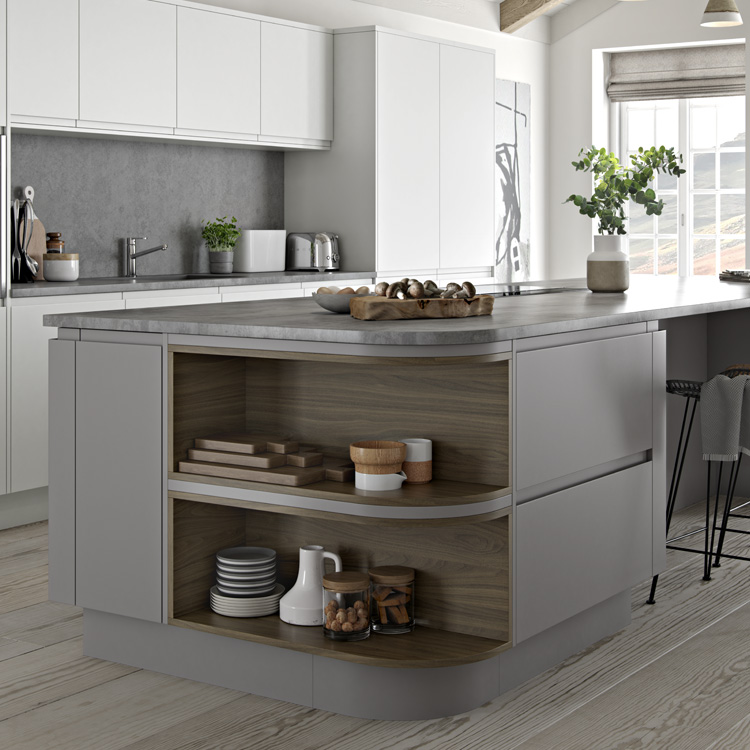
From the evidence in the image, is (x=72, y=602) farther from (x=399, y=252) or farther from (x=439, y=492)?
(x=399, y=252)

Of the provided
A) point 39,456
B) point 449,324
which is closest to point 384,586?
point 449,324

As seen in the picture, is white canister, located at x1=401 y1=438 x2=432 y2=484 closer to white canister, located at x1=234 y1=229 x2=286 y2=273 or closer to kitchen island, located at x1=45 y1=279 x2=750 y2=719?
kitchen island, located at x1=45 y1=279 x2=750 y2=719

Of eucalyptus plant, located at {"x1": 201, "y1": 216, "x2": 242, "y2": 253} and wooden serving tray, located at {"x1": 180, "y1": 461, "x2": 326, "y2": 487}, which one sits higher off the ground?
eucalyptus plant, located at {"x1": 201, "y1": 216, "x2": 242, "y2": 253}

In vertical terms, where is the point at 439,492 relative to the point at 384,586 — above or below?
above

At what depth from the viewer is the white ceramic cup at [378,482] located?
2658 millimetres

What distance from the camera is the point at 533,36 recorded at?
840cm

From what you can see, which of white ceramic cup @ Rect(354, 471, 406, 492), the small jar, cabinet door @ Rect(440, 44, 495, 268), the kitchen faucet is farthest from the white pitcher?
cabinet door @ Rect(440, 44, 495, 268)

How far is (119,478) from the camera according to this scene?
2.93 m

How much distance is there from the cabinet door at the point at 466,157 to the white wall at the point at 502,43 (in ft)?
2.10

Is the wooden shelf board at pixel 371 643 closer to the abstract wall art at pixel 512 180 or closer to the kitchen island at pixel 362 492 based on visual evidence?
the kitchen island at pixel 362 492

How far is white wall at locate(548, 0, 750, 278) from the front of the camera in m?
8.14

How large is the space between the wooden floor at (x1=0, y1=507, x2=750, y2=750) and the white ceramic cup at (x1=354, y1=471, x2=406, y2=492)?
55 centimetres

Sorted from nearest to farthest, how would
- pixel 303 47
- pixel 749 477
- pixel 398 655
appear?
pixel 398 655 < pixel 749 477 < pixel 303 47

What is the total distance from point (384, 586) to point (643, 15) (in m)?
6.53
